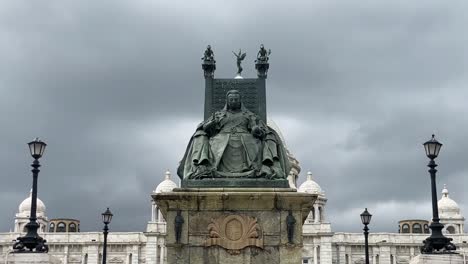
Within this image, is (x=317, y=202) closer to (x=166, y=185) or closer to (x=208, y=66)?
(x=166, y=185)

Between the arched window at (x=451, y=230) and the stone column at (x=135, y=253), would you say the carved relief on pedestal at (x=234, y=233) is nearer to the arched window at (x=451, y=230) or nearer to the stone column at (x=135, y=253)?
the stone column at (x=135, y=253)

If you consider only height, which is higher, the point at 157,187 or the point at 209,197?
the point at 157,187

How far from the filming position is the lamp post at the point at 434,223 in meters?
21.9

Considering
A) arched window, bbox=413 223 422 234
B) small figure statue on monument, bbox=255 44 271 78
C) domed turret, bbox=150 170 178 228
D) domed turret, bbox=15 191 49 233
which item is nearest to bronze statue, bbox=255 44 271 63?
small figure statue on monument, bbox=255 44 271 78

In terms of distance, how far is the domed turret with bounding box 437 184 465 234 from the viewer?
110m

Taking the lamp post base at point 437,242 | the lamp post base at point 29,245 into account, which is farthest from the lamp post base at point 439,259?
the lamp post base at point 29,245

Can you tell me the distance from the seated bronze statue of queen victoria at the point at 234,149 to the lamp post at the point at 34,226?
601cm

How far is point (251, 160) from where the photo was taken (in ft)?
59.8

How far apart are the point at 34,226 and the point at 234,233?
26.9 feet

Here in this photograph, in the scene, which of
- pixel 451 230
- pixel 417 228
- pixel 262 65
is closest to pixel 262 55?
pixel 262 65

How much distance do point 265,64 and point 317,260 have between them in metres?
79.2

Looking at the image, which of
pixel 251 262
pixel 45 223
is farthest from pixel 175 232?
pixel 45 223

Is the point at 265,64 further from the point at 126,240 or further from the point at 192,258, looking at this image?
the point at 126,240

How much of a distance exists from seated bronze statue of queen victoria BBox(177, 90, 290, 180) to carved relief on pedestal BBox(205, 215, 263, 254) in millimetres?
1202
